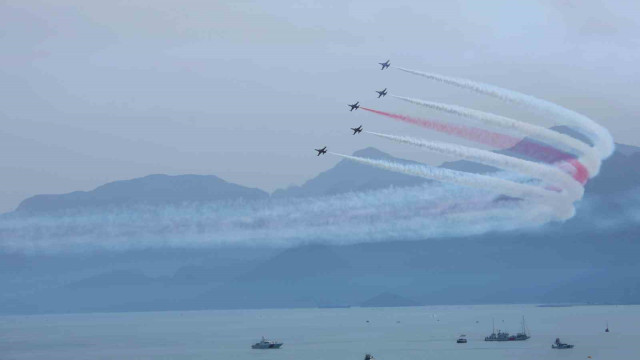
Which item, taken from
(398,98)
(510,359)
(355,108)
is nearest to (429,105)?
(398,98)

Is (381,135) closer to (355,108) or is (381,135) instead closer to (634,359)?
(355,108)

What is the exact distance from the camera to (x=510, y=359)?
7869 inches

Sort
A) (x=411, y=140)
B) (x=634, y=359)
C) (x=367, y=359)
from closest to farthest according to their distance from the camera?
(x=411, y=140)
(x=367, y=359)
(x=634, y=359)

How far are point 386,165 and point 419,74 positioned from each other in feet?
47.7

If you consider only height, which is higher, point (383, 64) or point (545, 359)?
point (383, 64)

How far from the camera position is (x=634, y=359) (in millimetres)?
198625

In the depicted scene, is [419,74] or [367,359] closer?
[419,74]

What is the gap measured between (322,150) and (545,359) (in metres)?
70.6

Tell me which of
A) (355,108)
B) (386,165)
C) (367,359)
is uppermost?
(355,108)

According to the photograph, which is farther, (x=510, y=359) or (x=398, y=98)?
(x=510, y=359)

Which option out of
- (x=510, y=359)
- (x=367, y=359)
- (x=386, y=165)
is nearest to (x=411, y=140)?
(x=386, y=165)

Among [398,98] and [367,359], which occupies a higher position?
[398,98]

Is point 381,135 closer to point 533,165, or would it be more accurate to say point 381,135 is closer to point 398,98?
point 398,98

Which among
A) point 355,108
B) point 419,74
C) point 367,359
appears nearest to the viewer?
point 419,74
